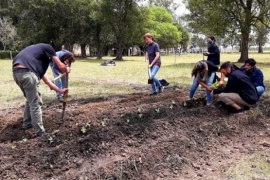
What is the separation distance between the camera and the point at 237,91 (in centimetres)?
664

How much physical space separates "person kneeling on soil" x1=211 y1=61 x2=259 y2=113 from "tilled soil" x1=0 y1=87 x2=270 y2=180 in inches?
9.2

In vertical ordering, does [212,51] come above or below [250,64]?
above

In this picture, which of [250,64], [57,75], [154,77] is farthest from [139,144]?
[57,75]

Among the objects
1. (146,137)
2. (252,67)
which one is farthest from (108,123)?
(252,67)

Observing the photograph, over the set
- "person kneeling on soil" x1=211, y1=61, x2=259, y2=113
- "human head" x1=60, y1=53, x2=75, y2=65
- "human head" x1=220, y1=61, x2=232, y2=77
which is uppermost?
"human head" x1=60, y1=53, x2=75, y2=65

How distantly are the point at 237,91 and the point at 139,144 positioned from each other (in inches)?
109

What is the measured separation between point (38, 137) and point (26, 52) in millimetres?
1364

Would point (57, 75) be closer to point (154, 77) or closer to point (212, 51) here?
point (154, 77)

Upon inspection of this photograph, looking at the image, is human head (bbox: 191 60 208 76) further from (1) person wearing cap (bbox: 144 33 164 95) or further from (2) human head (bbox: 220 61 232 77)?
(1) person wearing cap (bbox: 144 33 164 95)

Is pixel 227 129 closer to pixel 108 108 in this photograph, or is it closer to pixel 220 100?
pixel 220 100

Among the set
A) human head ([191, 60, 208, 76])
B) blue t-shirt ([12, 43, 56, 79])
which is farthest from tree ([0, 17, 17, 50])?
blue t-shirt ([12, 43, 56, 79])

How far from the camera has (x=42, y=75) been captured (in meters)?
5.28

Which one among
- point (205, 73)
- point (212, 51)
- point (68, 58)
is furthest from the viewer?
point (212, 51)

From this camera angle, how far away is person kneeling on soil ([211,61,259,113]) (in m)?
6.42
